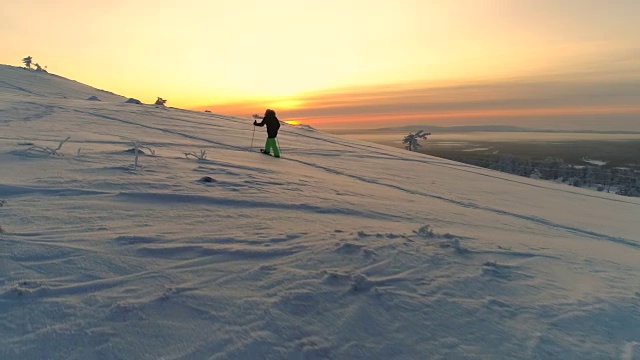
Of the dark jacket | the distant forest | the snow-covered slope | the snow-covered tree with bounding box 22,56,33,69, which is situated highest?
the snow-covered tree with bounding box 22,56,33,69

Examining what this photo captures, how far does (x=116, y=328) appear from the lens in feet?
9.14

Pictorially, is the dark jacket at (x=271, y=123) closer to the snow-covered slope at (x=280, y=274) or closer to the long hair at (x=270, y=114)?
the long hair at (x=270, y=114)

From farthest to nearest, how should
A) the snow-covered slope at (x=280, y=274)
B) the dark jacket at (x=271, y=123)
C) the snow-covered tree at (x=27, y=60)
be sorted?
the snow-covered tree at (x=27, y=60) < the dark jacket at (x=271, y=123) < the snow-covered slope at (x=280, y=274)

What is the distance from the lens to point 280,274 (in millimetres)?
3857

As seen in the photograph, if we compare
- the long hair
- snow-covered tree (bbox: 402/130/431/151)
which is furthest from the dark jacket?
snow-covered tree (bbox: 402/130/431/151)

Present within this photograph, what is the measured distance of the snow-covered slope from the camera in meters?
2.87

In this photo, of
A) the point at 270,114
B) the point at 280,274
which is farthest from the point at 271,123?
the point at 280,274

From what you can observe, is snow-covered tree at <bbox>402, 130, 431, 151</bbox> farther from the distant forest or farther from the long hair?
the long hair

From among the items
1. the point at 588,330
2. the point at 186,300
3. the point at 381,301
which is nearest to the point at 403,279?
the point at 381,301

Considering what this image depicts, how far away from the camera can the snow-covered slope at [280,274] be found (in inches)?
113

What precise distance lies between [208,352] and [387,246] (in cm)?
279

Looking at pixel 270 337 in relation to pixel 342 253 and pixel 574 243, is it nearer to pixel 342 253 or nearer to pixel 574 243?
pixel 342 253

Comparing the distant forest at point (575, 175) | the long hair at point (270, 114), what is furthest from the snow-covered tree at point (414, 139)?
the long hair at point (270, 114)

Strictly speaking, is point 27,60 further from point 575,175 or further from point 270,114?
point 575,175
